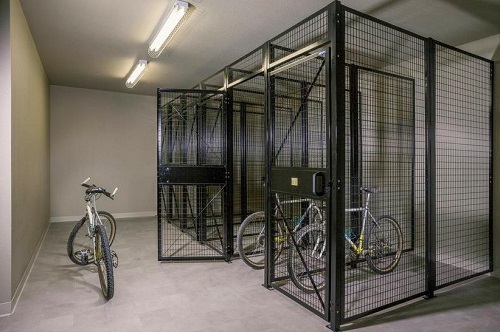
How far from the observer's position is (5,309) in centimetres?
250

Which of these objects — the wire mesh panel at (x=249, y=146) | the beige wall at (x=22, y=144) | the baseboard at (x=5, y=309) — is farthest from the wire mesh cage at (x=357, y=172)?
the baseboard at (x=5, y=309)

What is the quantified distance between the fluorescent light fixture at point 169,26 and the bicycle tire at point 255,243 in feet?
7.40

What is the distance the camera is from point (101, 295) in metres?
2.92

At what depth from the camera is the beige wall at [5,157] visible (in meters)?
2.51

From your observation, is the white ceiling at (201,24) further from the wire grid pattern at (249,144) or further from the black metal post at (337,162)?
the wire grid pattern at (249,144)

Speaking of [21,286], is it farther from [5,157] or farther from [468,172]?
[468,172]

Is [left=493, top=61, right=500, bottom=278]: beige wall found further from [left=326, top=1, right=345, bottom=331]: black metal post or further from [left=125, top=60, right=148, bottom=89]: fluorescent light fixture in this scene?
[left=125, top=60, right=148, bottom=89]: fluorescent light fixture

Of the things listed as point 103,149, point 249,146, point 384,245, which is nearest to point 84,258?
point 249,146

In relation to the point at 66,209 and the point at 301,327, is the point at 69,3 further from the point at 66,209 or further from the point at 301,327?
the point at 66,209

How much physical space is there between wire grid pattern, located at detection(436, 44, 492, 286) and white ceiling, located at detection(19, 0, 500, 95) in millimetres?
483

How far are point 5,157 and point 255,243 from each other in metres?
2.87

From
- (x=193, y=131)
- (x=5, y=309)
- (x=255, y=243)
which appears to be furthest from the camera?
(x=193, y=131)

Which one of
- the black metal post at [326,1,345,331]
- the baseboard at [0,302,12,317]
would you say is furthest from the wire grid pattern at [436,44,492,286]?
the baseboard at [0,302,12,317]

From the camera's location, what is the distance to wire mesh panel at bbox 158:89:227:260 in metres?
3.87
